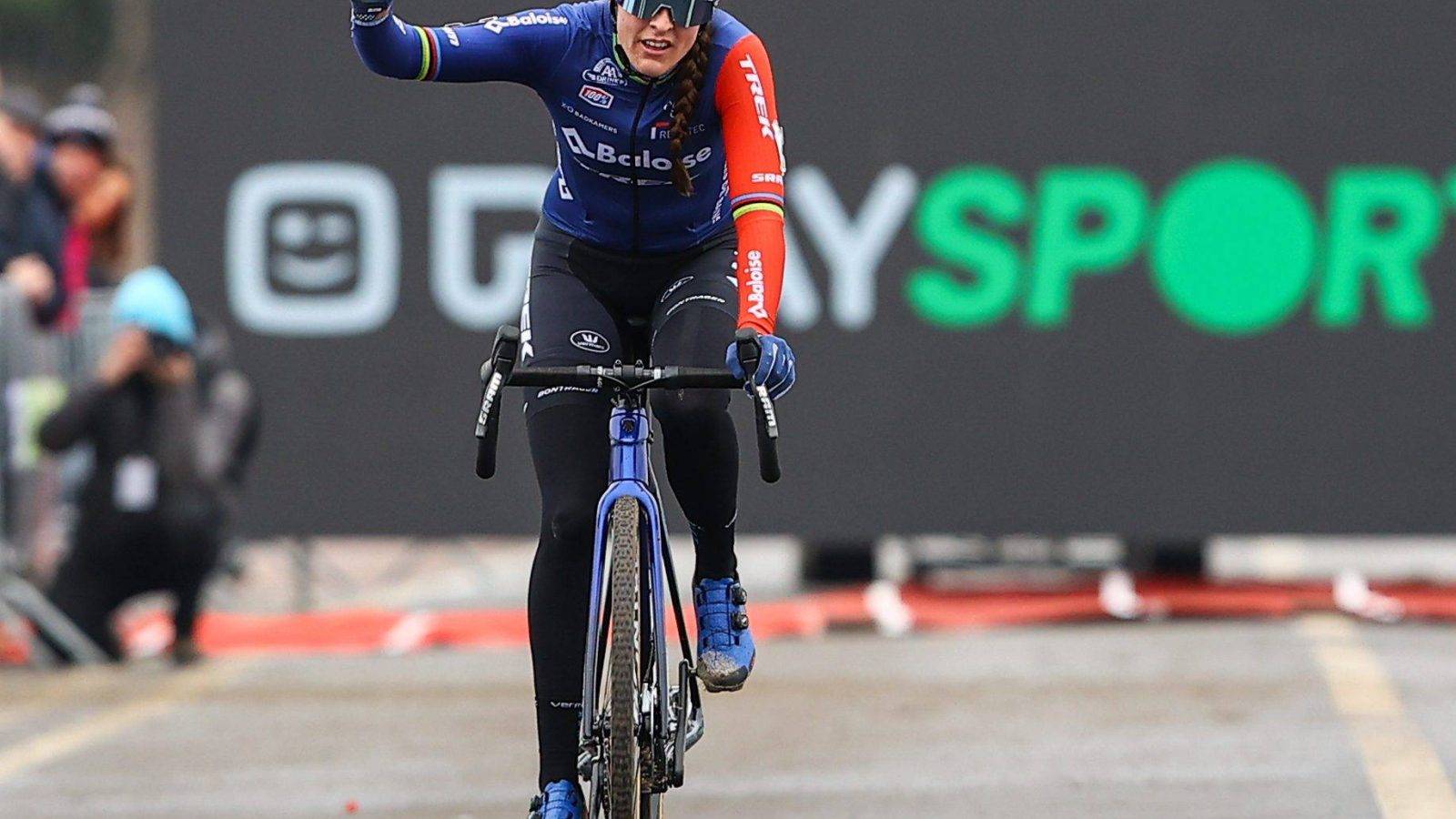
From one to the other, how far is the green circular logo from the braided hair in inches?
282

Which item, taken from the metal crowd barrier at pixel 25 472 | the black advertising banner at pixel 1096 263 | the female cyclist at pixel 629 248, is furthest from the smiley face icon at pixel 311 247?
the female cyclist at pixel 629 248

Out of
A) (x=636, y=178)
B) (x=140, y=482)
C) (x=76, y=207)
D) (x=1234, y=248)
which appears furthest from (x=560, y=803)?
(x=76, y=207)

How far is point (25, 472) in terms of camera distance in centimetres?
1251

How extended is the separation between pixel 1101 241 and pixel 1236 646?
240 centimetres

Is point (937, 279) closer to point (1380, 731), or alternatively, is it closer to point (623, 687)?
point (1380, 731)

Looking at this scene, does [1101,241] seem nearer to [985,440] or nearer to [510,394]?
[985,440]

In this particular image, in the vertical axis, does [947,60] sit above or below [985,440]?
above

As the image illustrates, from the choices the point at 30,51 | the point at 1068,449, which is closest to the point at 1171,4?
the point at 1068,449

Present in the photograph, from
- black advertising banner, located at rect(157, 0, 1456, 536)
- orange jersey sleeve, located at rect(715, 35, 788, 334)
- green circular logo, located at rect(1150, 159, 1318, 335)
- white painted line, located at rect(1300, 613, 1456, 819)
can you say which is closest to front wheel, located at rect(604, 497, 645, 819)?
orange jersey sleeve, located at rect(715, 35, 788, 334)

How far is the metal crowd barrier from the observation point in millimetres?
12008

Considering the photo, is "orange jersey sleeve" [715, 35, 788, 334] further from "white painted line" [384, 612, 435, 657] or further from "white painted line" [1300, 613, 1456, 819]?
"white painted line" [384, 612, 435, 657]

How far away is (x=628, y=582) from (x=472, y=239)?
7632mm

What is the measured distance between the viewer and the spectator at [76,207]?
1315 cm

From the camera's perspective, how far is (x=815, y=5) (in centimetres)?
1323
